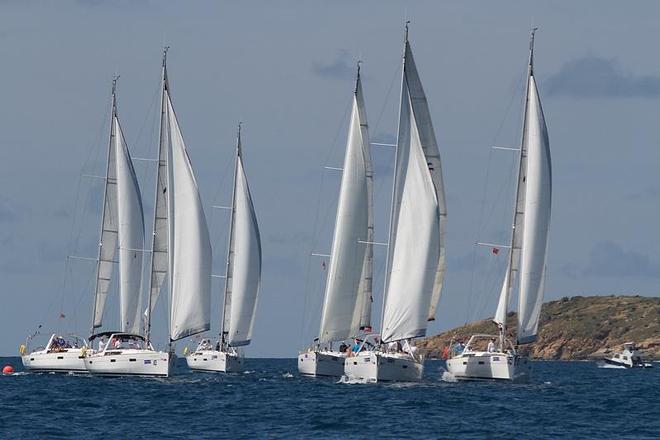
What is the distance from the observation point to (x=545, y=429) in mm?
66375

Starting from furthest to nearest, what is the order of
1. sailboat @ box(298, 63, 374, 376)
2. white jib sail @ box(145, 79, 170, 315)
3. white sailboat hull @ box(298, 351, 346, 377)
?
white jib sail @ box(145, 79, 170, 315) → white sailboat hull @ box(298, 351, 346, 377) → sailboat @ box(298, 63, 374, 376)

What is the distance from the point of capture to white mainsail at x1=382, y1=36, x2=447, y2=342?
287 ft

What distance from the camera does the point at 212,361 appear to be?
106375mm

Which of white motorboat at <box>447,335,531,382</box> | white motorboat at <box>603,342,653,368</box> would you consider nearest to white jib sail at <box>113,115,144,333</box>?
white motorboat at <box>447,335,531,382</box>

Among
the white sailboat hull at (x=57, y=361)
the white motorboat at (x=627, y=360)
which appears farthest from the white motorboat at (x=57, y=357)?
the white motorboat at (x=627, y=360)

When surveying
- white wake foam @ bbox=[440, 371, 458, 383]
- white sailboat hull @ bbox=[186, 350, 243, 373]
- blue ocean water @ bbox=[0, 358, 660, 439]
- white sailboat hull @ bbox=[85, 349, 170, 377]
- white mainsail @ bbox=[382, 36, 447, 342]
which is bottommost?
blue ocean water @ bbox=[0, 358, 660, 439]

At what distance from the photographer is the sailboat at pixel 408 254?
8731cm

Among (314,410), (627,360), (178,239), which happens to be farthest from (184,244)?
(627,360)

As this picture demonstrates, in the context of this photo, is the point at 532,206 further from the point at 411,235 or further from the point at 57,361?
the point at 57,361

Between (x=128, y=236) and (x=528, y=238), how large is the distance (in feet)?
86.5

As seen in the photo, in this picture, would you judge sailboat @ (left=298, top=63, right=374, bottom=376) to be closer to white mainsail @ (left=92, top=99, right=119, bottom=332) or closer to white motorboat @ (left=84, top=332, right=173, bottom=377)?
white motorboat @ (left=84, top=332, right=173, bottom=377)

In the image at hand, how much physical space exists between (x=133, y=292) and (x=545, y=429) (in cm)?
4180

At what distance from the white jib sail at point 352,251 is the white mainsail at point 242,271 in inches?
535

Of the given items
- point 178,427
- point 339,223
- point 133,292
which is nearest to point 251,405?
point 178,427
